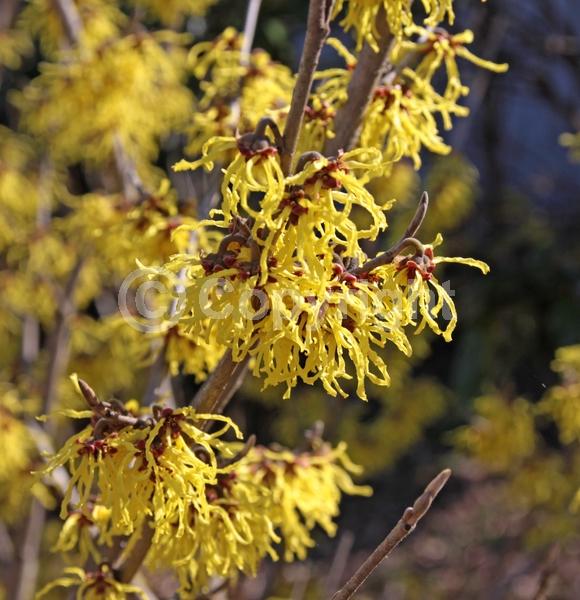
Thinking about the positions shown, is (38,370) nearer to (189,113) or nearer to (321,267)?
(189,113)

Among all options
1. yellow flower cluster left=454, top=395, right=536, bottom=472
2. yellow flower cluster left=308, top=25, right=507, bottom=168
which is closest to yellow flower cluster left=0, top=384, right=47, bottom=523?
yellow flower cluster left=308, top=25, right=507, bottom=168

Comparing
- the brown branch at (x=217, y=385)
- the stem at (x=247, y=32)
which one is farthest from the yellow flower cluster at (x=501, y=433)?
the brown branch at (x=217, y=385)

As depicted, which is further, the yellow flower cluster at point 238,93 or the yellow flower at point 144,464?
the yellow flower cluster at point 238,93

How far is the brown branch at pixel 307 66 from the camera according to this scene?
107cm

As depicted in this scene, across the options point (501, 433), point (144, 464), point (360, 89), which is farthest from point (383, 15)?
point (501, 433)

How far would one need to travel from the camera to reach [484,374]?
477 centimetres

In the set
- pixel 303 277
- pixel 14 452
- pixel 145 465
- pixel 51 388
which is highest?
pixel 303 277

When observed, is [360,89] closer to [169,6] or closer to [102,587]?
[102,587]

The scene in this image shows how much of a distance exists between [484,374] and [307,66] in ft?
12.7

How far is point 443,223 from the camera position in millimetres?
3037

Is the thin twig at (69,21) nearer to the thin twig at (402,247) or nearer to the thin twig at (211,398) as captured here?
the thin twig at (211,398)

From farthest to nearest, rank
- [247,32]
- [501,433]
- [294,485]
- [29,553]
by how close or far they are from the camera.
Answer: [501,433] < [29,553] < [247,32] < [294,485]

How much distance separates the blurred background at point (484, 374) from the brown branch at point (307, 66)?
1517 mm

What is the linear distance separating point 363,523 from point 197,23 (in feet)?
10.1
